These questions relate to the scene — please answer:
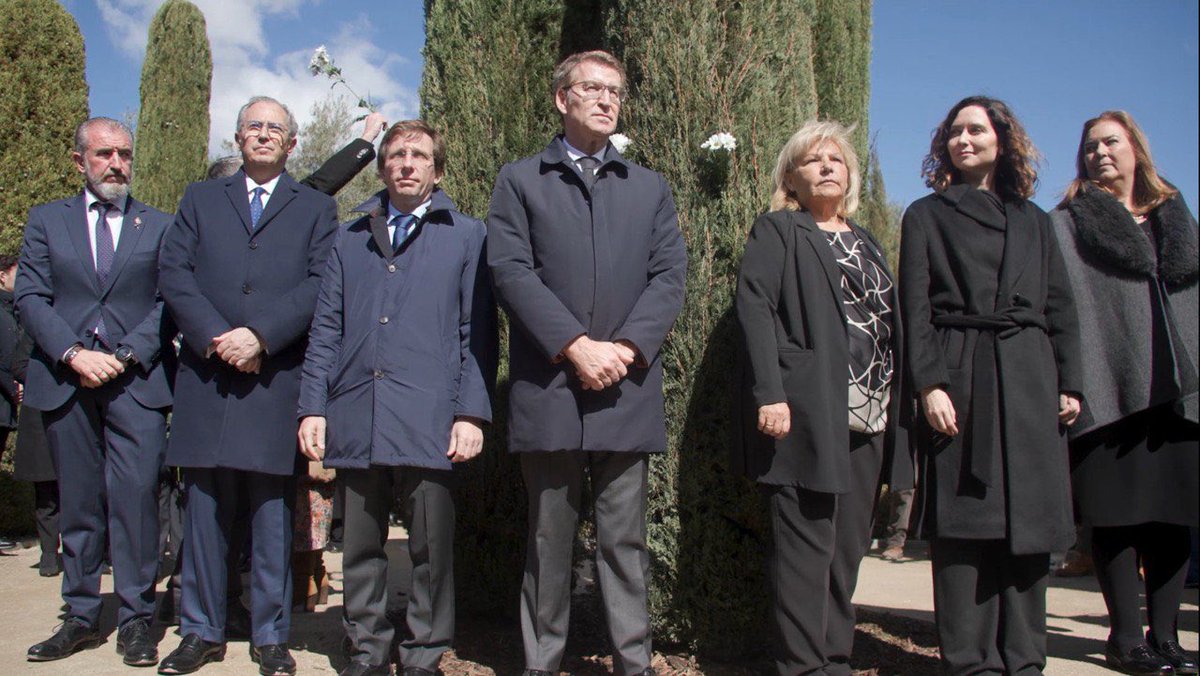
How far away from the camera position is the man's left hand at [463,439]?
3.21 m

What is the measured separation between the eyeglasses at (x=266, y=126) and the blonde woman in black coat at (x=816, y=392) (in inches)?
82.2

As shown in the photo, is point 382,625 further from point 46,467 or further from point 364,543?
point 46,467

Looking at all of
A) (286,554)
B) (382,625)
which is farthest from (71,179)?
(382,625)

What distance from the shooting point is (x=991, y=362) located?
10.5 feet

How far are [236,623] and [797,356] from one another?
9.27 ft

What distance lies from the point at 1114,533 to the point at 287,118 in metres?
4.06

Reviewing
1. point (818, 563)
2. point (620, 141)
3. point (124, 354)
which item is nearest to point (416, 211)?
point (620, 141)

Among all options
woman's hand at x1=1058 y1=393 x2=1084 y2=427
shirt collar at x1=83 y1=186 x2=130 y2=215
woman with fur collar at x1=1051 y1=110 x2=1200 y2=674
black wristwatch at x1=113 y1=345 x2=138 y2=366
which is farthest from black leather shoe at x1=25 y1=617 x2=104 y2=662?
woman with fur collar at x1=1051 y1=110 x2=1200 y2=674

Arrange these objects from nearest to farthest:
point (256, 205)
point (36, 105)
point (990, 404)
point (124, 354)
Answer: point (990, 404)
point (124, 354)
point (256, 205)
point (36, 105)

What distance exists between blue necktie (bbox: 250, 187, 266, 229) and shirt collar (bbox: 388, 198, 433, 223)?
58cm

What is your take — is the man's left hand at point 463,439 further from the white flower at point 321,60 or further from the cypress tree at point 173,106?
the cypress tree at point 173,106

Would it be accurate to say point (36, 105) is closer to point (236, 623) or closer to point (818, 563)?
point (236, 623)

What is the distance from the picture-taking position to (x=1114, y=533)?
147 inches

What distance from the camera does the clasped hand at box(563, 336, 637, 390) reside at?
294cm
